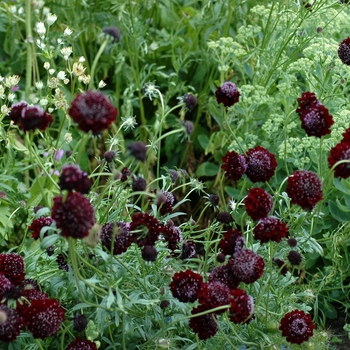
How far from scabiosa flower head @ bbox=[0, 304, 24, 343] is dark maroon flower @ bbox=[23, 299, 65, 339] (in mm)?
24

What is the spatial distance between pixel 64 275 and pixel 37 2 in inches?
49.8

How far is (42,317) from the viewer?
185 centimetres

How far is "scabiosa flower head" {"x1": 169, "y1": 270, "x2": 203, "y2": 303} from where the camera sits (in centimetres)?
192

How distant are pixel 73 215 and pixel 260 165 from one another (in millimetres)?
632

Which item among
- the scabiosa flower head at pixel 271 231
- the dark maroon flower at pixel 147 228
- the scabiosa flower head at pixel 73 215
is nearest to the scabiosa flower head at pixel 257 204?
the scabiosa flower head at pixel 271 231

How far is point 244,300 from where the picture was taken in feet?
6.02

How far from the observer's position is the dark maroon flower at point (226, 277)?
1.93m

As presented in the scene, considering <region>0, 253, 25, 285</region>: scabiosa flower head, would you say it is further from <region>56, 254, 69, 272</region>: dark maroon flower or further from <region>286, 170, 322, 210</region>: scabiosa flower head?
<region>286, 170, 322, 210</region>: scabiosa flower head

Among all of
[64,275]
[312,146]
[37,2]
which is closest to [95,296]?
[64,275]

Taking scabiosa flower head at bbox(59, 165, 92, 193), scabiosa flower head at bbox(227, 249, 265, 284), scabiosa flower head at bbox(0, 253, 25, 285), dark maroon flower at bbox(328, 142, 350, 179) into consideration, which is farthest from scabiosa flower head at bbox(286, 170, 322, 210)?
scabiosa flower head at bbox(0, 253, 25, 285)

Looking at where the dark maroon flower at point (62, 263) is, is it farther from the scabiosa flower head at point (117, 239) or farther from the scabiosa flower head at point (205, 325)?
the scabiosa flower head at point (205, 325)

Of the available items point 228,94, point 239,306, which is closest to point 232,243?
point 239,306

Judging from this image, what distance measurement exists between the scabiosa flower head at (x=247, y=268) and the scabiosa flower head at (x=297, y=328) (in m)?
0.22

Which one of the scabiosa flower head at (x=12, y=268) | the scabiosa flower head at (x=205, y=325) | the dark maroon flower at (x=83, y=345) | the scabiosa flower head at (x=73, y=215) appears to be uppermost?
the scabiosa flower head at (x=73, y=215)
